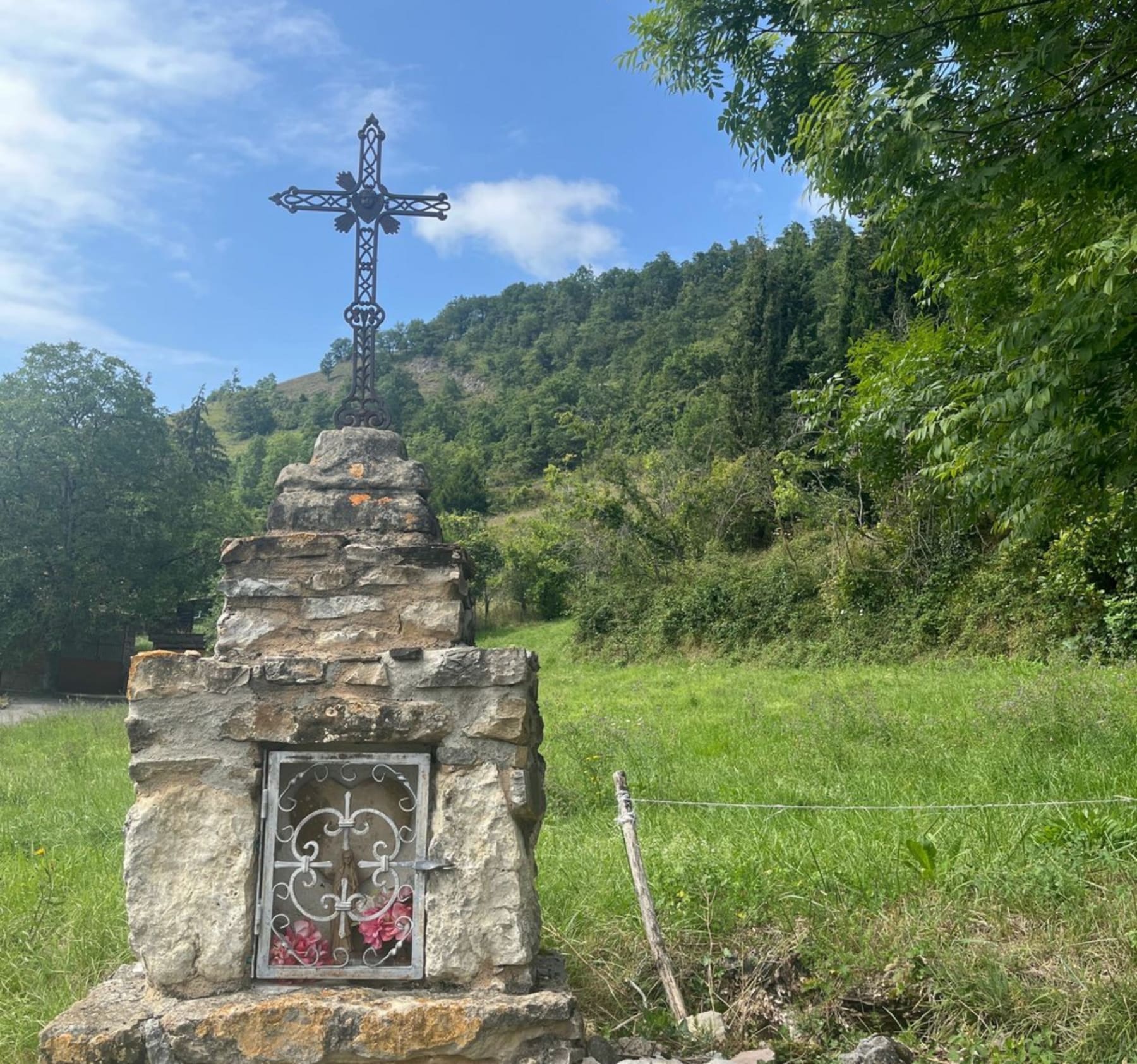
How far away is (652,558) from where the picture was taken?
68.0 ft

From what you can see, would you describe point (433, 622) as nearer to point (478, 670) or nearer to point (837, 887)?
point (478, 670)

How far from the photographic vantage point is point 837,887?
4062 mm

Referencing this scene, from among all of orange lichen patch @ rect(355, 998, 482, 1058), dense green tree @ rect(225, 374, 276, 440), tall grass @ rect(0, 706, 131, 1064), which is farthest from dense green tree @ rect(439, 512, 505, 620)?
dense green tree @ rect(225, 374, 276, 440)

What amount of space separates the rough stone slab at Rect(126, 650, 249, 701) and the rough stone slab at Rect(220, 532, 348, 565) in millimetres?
416

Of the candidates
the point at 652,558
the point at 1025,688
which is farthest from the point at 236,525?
the point at 1025,688

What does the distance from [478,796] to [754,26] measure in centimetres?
500

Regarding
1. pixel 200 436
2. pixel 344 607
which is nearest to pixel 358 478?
pixel 344 607

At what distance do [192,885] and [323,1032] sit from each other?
63cm

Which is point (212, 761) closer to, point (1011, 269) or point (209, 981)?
point (209, 981)

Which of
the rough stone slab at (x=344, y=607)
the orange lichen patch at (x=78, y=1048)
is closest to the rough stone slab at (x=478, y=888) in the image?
the rough stone slab at (x=344, y=607)

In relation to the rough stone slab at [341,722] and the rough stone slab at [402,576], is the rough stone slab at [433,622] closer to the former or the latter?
the rough stone slab at [402,576]

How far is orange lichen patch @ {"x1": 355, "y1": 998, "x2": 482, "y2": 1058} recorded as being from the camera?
2.71m

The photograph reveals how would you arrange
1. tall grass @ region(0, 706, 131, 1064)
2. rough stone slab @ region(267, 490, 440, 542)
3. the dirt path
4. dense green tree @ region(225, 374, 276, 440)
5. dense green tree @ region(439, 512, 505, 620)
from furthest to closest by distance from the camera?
dense green tree @ region(225, 374, 276, 440), dense green tree @ region(439, 512, 505, 620), the dirt path, tall grass @ region(0, 706, 131, 1064), rough stone slab @ region(267, 490, 440, 542)

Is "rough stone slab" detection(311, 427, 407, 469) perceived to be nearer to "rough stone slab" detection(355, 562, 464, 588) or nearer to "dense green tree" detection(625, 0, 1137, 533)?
"rough stone slab" detection(355, 562, 464, 588)
